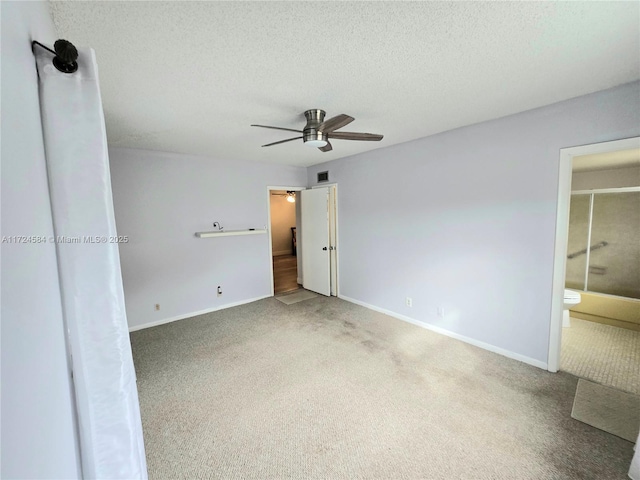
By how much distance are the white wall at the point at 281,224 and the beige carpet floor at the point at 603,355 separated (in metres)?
7.45

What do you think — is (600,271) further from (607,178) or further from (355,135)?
(355,135)

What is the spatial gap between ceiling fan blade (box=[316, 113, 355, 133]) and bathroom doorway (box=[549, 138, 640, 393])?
193 centimetres

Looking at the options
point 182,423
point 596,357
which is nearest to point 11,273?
point 182,423

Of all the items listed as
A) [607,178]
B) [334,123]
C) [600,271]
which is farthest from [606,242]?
[334,123]

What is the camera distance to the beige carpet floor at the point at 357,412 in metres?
1.62

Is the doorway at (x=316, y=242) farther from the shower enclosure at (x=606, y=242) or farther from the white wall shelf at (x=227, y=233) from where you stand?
the shower enclosure at (x=606, y=242)

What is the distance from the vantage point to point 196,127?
2695 mm

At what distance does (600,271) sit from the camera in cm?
384

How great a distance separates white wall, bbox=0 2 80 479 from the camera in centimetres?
48

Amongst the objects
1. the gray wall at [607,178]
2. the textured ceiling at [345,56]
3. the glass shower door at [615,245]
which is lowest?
the glass shower door at [615,245]

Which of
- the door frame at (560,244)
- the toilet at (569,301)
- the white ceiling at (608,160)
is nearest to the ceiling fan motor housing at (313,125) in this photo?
the door frame at (560,244)

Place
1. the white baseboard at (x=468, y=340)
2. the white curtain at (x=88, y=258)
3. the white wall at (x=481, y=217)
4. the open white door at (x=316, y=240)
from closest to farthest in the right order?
the white curtain at (x=88, y=258) → the white wall at (x=481, y=217) → the white baseboard at (x=468, y=340) → the open white door at (x=316, y=240)

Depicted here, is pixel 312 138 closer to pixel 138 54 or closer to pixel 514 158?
pixel 138 54

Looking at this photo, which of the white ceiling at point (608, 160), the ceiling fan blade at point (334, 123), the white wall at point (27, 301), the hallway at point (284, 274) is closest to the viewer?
the white wall at point (27, 301)
